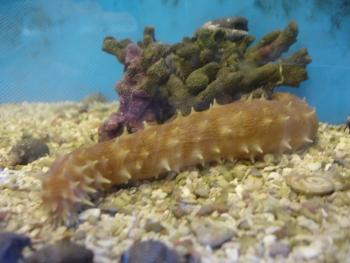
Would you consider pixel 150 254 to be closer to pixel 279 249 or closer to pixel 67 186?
pixel 279 249

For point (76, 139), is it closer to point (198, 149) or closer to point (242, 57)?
point (198, 149)

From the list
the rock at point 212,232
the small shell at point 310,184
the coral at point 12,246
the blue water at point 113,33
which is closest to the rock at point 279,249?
the rock at point 212,232

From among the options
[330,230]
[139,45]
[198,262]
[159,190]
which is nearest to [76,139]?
[139,45]

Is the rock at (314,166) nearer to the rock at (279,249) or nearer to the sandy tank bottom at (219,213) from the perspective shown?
the sandy tank bottom at (219,213)

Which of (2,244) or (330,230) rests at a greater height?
(2,244)

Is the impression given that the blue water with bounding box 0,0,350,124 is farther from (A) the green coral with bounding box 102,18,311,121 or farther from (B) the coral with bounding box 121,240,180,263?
(B) the coral with bounding box 121,240,180,263

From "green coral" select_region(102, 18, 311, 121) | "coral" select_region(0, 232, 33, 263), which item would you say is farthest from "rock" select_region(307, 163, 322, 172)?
"coral" select_region(0, 232, 33, 263)
